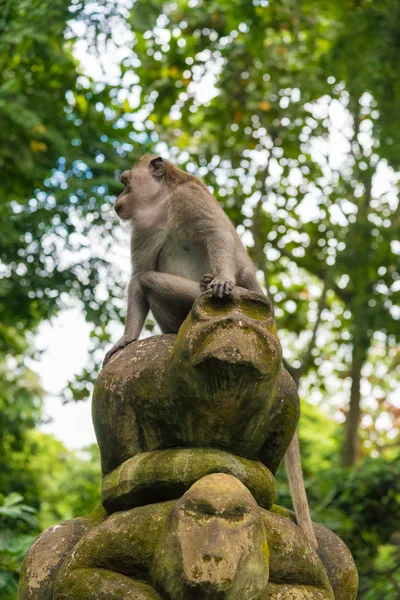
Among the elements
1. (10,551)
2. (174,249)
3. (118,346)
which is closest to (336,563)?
(118,346)

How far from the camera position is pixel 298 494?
4.25m

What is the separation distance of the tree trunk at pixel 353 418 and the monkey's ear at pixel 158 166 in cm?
699

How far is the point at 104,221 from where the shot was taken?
28.2ft

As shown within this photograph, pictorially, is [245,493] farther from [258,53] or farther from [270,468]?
[258,53]

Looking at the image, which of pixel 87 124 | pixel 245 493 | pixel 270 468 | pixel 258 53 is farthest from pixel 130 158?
pixel 245 493

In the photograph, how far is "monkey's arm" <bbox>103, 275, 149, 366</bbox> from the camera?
470 cm

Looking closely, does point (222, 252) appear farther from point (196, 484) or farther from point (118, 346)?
point (196, 484)

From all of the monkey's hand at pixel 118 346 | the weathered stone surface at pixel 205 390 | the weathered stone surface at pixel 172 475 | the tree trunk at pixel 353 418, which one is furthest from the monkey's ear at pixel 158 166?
the tree trunk at pixel 353 418

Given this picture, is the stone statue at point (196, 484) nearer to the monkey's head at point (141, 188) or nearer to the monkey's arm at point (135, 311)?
the monkey's arm at point (135, 311)

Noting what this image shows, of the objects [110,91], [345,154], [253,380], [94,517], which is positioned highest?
[345,154]

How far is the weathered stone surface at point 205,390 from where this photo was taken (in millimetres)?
3479

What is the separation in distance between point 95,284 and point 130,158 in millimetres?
1461

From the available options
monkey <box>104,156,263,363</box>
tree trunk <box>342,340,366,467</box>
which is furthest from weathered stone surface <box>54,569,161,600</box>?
tree trunk <box>342,340,366,467</box>

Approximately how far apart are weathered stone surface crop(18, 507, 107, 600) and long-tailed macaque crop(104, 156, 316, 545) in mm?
1011
